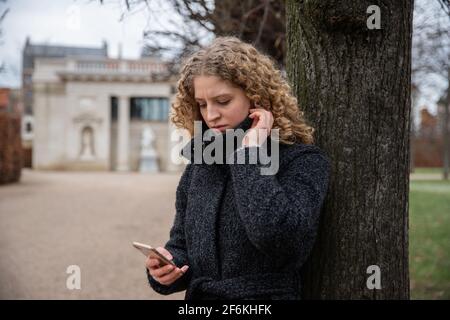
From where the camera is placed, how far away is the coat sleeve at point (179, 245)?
201cm

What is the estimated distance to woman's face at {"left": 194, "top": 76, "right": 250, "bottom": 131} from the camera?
187cm

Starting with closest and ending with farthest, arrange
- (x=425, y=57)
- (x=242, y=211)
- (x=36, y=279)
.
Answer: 1. (x=242, y=211)
2. (x=36, y=279)
3. (x=425, y=57)

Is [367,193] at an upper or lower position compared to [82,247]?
upper

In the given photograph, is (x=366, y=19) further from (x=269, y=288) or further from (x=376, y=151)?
(x=269, y=288)

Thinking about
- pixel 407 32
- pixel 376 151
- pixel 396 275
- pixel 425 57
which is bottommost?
pixel 396 275

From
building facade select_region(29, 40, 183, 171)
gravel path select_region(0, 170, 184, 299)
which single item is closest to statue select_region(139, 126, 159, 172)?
building facade select_region(29, 40, 183, 171)

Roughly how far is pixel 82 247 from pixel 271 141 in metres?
7.47

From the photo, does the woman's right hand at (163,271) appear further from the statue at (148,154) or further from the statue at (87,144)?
the statue at (87,144)

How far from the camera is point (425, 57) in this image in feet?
38.5

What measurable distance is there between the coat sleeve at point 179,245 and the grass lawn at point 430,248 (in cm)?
419

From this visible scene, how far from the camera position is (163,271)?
1.88 metres

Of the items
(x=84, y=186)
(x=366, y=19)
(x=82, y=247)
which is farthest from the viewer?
(x=84, y=186)

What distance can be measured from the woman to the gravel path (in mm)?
4133

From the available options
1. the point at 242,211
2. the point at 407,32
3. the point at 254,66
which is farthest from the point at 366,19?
the point at 242,211
